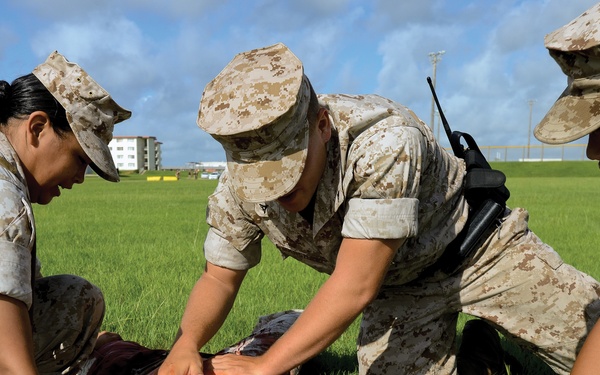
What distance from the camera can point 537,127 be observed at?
2.36m

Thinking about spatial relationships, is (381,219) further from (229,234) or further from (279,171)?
(229,234)

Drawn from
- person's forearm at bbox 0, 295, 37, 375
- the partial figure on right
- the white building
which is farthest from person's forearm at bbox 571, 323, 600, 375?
→ the white building

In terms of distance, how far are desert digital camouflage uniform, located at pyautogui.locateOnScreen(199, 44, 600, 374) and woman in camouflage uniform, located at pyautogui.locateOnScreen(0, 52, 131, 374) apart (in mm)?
502

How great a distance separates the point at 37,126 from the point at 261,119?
841mm

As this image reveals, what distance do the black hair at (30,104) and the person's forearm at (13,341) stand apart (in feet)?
2.25

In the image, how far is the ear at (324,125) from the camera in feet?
7.87

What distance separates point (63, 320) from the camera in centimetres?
305

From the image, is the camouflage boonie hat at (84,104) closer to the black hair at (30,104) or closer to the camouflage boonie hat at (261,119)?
the black hair at (30,104)

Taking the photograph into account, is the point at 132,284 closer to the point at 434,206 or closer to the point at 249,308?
the point at 249,308

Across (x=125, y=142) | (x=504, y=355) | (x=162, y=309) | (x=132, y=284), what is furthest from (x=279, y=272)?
(x=125, y=142)

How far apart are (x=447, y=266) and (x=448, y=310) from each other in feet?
0.90

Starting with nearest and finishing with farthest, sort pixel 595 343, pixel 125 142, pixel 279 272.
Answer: pixel 595 343, pixel 279 272, pixel 125 142

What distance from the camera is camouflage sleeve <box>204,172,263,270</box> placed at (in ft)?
9.57

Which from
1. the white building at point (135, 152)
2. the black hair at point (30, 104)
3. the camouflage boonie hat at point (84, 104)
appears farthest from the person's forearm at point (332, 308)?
the white building at point (135, 152)
